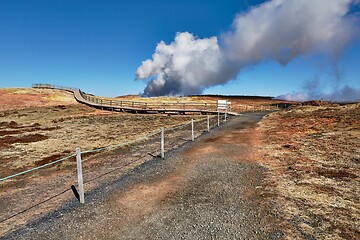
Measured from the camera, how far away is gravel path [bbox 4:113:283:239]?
654 cm

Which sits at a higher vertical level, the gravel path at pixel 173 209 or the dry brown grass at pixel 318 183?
the dry brown grass at pixel 318 183

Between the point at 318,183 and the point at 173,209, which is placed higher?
the point at 318,183

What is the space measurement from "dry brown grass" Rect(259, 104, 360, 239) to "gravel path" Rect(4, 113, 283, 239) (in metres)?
0.72

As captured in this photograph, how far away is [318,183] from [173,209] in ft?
18.9

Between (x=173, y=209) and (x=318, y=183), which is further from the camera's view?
(x=318, y=183)

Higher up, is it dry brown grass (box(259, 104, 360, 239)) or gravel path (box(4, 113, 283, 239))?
dry brown grass (box(259, 104, 360, 239))

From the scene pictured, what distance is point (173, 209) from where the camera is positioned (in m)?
7.78

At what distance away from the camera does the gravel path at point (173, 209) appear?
258 inches

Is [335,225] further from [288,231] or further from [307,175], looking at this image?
[307,175]

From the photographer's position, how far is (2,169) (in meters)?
14.9

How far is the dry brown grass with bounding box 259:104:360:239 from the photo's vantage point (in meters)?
6.55

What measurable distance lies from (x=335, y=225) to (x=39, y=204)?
31.0 ft

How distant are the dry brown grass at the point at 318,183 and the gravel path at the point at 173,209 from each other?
0.72 metres

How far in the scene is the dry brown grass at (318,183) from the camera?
6547 mm
